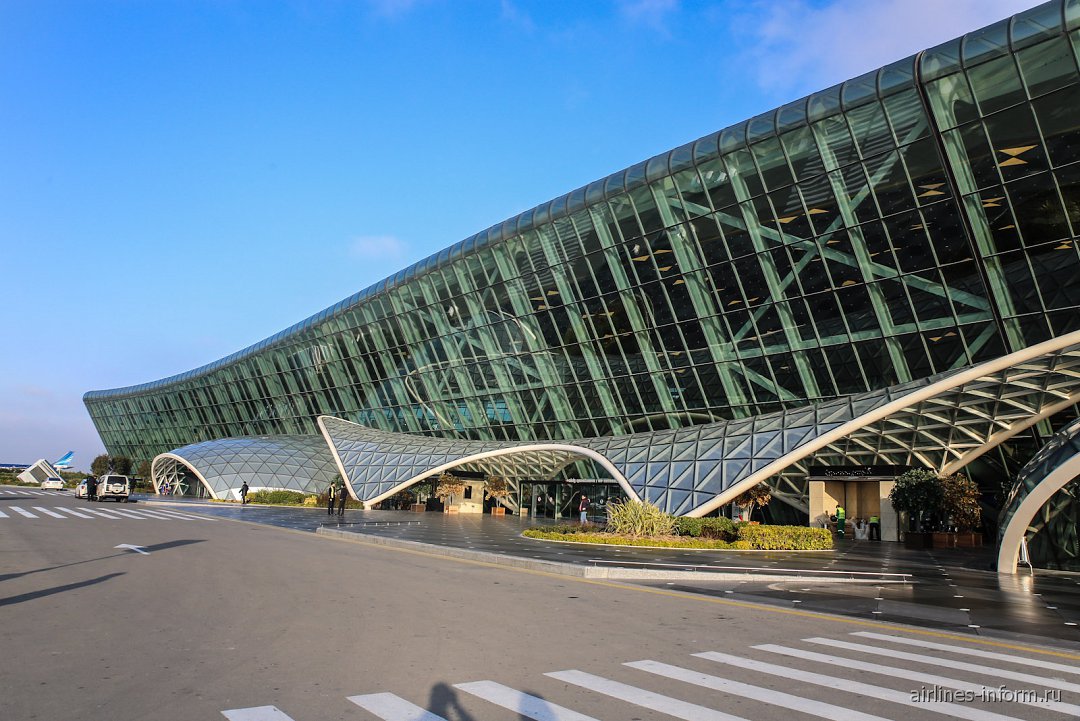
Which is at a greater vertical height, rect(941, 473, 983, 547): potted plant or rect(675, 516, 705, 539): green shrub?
rect(941, 473, 983, 547): potted plant

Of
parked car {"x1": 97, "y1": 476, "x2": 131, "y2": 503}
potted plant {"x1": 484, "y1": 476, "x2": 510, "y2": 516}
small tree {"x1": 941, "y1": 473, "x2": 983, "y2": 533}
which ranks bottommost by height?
small tree {"x1": 941, "y1": 473, "x2": 983, "y2": 533}

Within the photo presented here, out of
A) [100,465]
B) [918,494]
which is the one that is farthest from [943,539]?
[100,465]

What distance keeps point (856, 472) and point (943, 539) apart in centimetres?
457

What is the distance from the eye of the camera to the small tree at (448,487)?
53.4 metres

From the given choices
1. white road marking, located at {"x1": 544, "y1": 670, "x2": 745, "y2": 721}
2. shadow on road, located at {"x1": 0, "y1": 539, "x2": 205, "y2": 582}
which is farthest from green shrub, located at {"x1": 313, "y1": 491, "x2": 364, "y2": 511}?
white road marking, located at {"x1": 544, "y1": 670, "x2": 745, "y2": 721}

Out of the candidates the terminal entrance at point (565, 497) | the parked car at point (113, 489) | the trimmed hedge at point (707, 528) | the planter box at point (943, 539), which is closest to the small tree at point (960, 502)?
the planter box at point (943, 539)

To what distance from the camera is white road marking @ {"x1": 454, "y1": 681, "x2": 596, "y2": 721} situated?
6000 millimetres

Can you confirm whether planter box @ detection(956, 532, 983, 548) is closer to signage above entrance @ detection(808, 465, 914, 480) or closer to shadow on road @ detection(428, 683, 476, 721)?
signage above entrance @ detection(808, 465, 914, 480)

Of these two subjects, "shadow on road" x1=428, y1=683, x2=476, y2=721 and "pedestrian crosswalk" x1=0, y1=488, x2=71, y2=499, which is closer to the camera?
"shadow on road" x1=428, y1=683, x2=476, y2=721

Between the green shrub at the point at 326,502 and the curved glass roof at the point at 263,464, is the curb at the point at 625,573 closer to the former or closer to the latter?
the green shrub at the point at 326,502

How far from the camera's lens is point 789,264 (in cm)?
3262

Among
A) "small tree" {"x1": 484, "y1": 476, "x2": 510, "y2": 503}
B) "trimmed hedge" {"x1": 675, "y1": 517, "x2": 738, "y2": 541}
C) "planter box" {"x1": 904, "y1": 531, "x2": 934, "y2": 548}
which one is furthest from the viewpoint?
"small tree" {"x1": 484, "y1": 476, "x2": 510, "y2": 503}

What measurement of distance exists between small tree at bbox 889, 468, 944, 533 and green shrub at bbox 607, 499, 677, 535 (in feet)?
35.3

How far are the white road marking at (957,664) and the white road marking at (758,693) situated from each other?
267 centimetres
